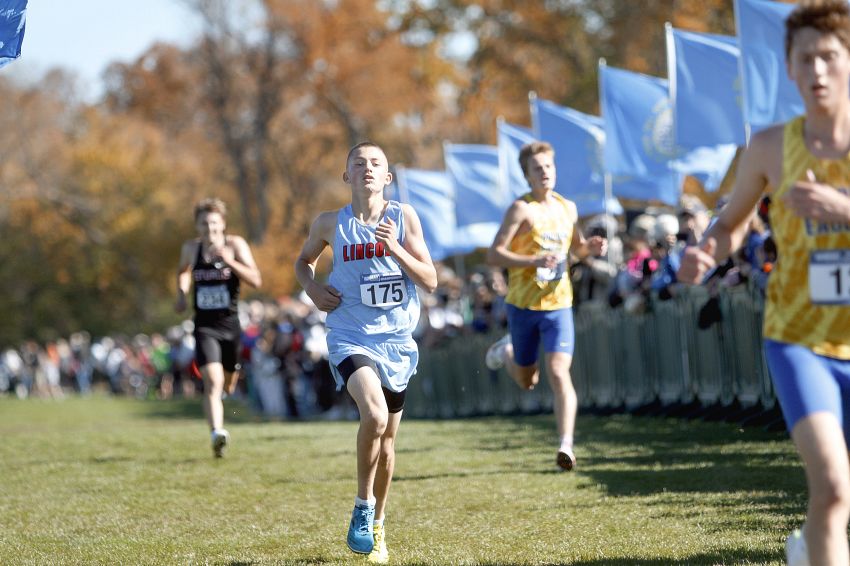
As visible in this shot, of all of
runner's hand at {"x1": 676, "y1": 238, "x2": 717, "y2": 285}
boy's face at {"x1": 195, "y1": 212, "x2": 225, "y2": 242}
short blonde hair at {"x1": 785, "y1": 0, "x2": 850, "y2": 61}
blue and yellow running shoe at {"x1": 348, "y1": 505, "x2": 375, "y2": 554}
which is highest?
boy's face at {"x1": 195, "y1": 212, "x2": 225, "y2": 242}

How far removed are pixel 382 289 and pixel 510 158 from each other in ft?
49.3

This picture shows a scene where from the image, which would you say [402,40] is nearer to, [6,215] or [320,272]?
[320,272]

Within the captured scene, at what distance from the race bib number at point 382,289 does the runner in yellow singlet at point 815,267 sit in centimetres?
243

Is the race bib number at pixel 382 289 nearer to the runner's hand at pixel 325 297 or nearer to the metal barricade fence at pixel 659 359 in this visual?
the runner's hand at pixel 325 297

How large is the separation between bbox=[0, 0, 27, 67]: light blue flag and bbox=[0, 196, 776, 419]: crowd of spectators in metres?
4.46

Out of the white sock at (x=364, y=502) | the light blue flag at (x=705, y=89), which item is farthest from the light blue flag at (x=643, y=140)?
the white sock at (x=364, y=502)

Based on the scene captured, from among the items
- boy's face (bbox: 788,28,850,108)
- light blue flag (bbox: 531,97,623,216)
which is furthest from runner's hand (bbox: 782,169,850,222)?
light blue flag (bbox: 531,97,623,216)

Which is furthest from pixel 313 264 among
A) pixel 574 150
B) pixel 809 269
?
pixel 574 150

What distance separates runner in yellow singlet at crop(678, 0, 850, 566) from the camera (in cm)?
455

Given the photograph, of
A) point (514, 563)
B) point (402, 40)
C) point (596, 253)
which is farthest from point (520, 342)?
point (402, 40)

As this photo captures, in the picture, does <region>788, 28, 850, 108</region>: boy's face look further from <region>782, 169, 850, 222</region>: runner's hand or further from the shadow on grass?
the shadow on grass

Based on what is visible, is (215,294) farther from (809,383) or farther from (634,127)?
(634,127)

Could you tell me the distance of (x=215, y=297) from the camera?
1198cm

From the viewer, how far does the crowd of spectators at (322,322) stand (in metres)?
13.1
